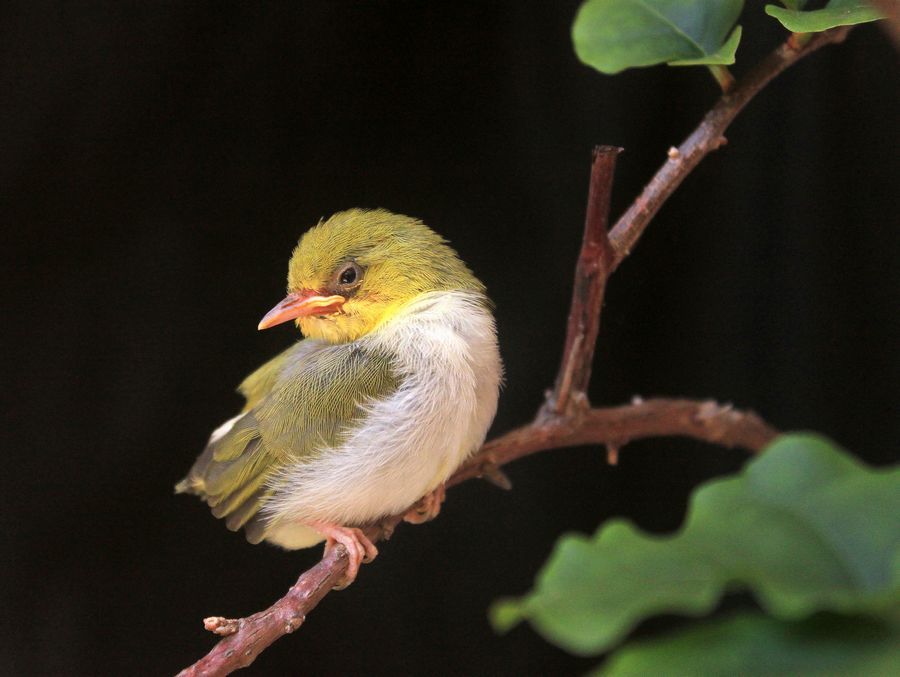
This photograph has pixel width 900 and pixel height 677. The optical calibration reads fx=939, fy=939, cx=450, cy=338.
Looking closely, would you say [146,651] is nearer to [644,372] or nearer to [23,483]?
[23,483]

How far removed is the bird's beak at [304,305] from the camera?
1142 mm

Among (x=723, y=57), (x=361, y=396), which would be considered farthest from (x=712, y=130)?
(x=361, y=396)

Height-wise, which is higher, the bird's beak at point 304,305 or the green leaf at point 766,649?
the bird's beak at point 304,305

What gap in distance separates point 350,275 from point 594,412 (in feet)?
1.43

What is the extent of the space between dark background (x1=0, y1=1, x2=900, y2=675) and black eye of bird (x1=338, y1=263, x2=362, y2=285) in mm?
528

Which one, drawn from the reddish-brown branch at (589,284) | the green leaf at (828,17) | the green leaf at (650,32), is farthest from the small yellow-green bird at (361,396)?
the green leaf at (828,17)

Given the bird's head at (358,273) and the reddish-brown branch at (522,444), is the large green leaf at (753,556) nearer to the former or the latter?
the reddish-brown branch at (522,444)

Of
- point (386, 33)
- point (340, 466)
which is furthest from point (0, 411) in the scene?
point (386, 33)

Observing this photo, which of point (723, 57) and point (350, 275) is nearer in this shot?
point (723, 57)

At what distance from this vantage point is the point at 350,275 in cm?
119

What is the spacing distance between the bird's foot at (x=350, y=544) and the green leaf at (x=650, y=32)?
617mm

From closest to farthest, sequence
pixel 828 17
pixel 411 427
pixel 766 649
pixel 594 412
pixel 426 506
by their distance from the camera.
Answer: pixel 766 649 < pixel 828 17 < pixel 411 427 < pixel 426 506 < pixel 594 412

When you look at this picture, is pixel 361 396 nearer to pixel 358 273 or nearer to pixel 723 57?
pixel 358 273

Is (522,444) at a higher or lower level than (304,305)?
lower
